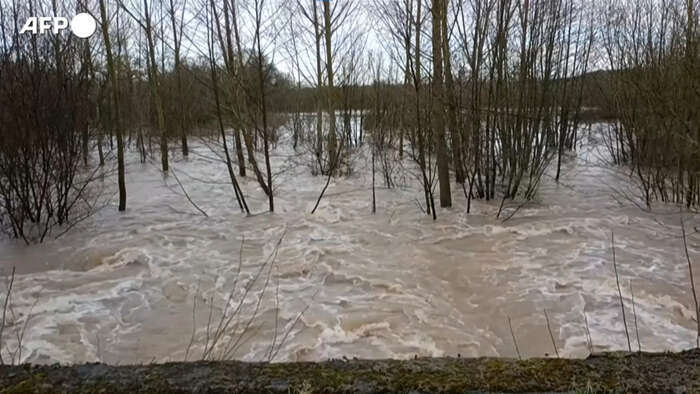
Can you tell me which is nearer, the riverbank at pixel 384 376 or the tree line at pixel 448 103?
the riverbank at pixel 384 376

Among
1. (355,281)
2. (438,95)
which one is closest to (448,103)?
(438,95)

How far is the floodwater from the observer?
303 centimetres

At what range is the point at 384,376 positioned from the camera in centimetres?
115

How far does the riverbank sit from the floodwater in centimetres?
170

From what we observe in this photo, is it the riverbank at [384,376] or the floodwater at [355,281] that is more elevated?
the riverbank at [384,376]

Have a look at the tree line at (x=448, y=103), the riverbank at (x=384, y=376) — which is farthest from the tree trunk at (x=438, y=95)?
the riverbank at (x=384, y=376)

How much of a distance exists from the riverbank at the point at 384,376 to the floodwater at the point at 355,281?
5.58 feet

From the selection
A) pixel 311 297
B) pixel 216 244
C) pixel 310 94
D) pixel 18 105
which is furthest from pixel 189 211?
pixel 310 94

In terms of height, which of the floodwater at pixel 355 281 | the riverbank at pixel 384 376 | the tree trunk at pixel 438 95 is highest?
the tree trunk at pixel 438 95

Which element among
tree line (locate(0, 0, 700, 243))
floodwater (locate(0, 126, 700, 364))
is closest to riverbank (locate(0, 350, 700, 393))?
floodwater (locate(0, 126, 700, 364))

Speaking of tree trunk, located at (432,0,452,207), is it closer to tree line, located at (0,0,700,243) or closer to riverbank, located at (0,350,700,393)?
tree line, located at (0,0,700,243)

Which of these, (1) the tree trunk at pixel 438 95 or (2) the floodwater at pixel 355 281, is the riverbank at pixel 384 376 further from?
(1) the tree trunk at pixel 438 95

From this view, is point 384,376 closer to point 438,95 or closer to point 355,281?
point 355,281

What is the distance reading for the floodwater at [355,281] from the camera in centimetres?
303
